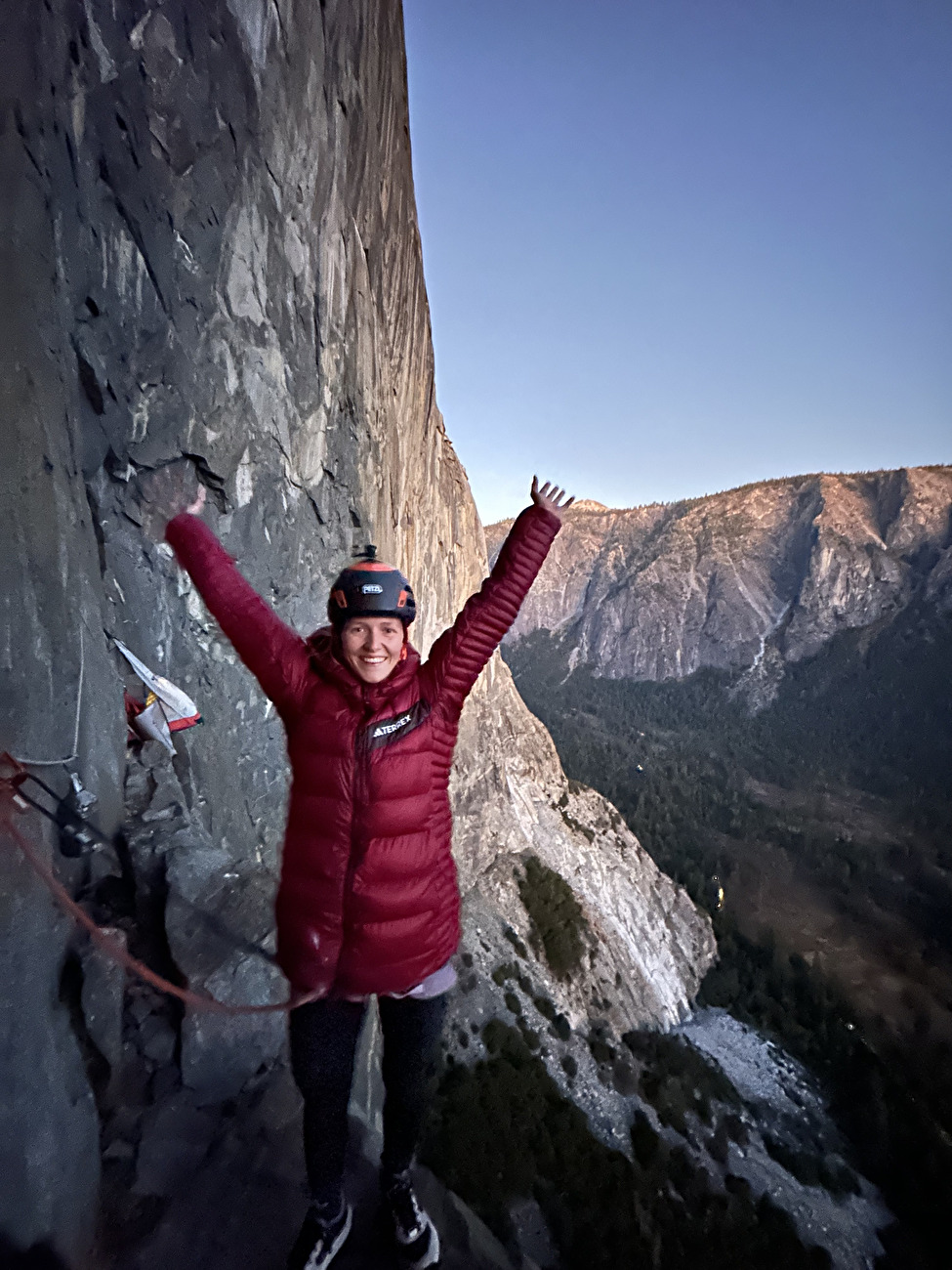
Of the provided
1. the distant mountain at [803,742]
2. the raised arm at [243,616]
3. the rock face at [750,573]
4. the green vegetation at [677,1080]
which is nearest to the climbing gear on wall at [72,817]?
the raised arm at [243,616]

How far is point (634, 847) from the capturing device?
4591cm

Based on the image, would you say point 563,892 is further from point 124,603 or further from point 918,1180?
point 124,603

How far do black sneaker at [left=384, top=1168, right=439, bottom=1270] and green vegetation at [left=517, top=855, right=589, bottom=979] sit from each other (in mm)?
33223

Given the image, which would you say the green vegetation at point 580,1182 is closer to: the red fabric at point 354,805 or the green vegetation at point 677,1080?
the green vegetation at point 677,1080

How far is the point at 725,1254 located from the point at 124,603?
33.5 meters

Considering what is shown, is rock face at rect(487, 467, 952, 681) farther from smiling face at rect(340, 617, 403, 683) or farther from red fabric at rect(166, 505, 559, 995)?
smiling face at rect(340, 617, 403, 683)

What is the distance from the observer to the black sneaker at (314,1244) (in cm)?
279

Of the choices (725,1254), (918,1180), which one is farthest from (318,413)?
(918,1180)

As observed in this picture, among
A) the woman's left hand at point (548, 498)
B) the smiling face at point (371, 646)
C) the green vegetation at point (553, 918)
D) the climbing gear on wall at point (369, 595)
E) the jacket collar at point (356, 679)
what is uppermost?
the woman's left hand at point (548, 498)

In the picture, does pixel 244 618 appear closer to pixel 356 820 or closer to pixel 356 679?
pixel 356 679

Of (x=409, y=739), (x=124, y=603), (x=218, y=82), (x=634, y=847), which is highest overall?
(x=218, y=82)

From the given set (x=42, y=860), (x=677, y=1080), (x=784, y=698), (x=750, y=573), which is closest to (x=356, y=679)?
(x=42, y=860)

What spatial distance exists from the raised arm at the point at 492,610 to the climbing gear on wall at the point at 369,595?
261mm

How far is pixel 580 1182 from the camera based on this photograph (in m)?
21.5
